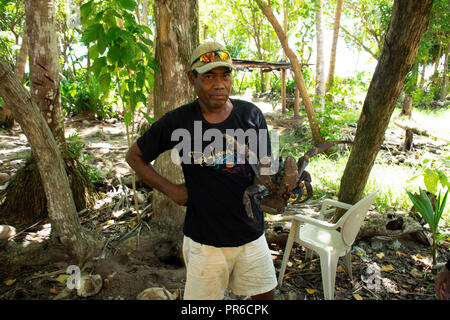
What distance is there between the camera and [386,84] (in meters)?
2.38

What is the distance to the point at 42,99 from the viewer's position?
3.24 meters

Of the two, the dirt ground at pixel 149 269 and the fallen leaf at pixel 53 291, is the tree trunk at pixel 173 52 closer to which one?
the dirt ground at pixel 149 269

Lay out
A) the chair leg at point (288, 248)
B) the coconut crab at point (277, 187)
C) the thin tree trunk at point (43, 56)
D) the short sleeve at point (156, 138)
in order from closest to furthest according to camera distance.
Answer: the coconut crab at point (277, 187)
the short sleeve at point (156, 138)
the chair leg at point (288, 248)
the thin tree trunk at point (43, 56)

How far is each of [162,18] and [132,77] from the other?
0.57m

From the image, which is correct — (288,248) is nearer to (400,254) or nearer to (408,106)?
(400,254)

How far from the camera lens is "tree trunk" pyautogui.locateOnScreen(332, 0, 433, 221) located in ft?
7.09

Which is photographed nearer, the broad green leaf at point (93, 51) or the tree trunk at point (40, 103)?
the broad green leaf at point (93, 51)

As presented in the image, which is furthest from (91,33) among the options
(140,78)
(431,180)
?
(431,180)

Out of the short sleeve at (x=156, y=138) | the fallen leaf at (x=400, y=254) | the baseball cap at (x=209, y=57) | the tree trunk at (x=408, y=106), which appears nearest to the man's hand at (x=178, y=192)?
the short sleeve at (x=156, y=138)

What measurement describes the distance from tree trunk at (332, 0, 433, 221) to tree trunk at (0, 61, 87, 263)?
2.40m

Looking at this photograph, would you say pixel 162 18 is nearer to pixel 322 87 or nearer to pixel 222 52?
pixel 222 52

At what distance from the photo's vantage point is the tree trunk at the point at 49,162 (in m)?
2.04

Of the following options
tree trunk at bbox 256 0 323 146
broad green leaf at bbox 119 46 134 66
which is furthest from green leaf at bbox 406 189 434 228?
tree trunk at bbox 256 0 323 146

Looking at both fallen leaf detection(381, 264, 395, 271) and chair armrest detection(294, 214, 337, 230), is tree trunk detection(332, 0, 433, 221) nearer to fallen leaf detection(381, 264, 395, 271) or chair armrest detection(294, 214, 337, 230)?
chair armrest detection(294, 214, 337, 230)
